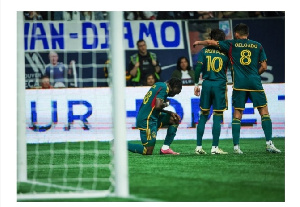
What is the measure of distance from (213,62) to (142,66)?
4245 millimetres

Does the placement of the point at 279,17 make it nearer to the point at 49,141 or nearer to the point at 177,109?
the point at 177,109

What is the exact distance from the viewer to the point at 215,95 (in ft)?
31.5

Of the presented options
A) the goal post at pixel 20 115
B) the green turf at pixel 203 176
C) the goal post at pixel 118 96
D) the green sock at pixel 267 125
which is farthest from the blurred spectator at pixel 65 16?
the goal post at pixel 118 96

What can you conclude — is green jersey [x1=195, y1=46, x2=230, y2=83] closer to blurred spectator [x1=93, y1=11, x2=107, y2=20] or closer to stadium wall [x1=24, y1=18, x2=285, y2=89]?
stadium wall [x1=24, y1=18, x2=285, y2=89]

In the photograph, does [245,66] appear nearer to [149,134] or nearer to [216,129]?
[216,129]

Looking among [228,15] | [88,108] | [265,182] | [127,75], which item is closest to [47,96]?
[88,108]

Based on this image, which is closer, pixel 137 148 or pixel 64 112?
pixel 137 148

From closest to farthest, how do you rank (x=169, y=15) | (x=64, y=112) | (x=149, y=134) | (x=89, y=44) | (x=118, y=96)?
(x=118, y=96), (x=149, y=134), (x=64, y=112), (x=89, y=44), (x=169, y=15)

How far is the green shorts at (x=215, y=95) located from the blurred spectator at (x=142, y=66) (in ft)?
13.2

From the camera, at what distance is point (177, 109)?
1294 cm

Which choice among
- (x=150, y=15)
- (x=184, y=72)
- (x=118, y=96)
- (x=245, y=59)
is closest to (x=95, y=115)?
(x=184, y=72)

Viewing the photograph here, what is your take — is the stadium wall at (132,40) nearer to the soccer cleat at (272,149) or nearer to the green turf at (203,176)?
the green turf at (203,176)

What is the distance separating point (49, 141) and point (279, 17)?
5742 mm

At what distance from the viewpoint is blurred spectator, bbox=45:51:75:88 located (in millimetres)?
13117
